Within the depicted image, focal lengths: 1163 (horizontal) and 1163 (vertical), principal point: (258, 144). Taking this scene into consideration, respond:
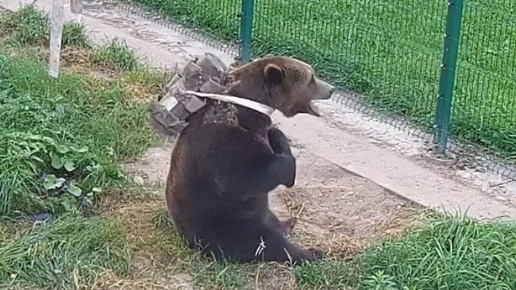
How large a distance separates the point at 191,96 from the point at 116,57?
3358 millimetres

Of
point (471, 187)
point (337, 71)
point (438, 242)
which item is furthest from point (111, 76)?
point (438, 242)

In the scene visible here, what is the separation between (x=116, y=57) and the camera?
870 centimetres

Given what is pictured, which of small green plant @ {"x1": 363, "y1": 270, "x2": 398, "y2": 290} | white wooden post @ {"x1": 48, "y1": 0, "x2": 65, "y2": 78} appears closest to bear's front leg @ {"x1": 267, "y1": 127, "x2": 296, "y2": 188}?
small green plant @ {"x1": 363, "y1": 270, "x2": 398, "y2": 290}

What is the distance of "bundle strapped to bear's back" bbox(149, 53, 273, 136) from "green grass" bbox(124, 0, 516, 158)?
239cm

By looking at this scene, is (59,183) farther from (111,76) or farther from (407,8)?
(407,8)

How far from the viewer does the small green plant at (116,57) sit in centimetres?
859

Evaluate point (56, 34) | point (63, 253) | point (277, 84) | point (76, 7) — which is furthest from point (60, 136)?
point (76, 7)

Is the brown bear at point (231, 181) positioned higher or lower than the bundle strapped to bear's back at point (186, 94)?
lower

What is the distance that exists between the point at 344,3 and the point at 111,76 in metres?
2.29

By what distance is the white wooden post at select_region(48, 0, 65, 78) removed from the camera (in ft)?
24.9

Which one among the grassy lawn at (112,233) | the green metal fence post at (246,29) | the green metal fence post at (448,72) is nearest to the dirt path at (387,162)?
the green metal fence post at (448,72)

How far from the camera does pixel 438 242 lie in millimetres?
5379

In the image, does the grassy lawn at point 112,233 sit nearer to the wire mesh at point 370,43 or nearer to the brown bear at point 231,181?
the brown bear at point 231,181

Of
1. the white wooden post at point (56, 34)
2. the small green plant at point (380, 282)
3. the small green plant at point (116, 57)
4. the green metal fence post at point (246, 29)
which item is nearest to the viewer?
the small green plant at point (380, 282)
